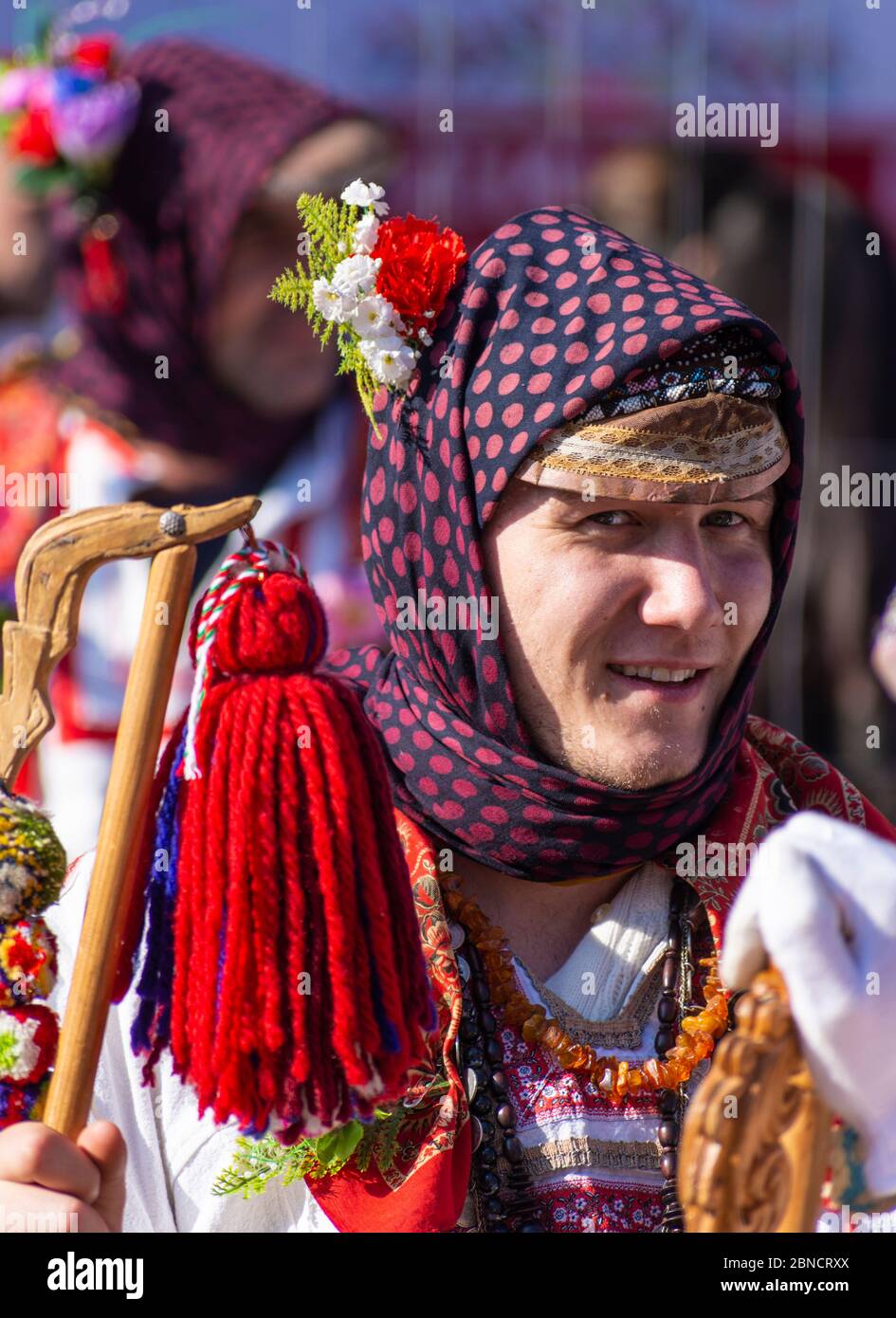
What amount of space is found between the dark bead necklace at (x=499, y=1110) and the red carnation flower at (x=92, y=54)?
10.5 feet

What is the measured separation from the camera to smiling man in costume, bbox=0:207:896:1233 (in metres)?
1.79

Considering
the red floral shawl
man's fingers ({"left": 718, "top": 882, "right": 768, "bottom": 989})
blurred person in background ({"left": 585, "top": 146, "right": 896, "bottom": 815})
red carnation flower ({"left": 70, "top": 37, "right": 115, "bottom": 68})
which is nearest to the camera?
man's fingers ({"left": 718, "top": 882, "right": 768, "bottom": 989})

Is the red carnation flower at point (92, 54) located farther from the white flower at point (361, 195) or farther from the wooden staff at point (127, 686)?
the wooden staff at point (127, 686)

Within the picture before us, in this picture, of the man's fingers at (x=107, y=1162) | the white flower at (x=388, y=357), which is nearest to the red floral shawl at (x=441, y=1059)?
the man's fingers at (x=107, y=1162)

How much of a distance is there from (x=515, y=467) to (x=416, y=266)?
0.30m

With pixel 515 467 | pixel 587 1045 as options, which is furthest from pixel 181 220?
pixel 587 1045

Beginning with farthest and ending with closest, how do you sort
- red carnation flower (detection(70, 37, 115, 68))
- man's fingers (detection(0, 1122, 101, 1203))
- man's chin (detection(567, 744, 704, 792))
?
red carnation flower (detection(70, 37, 115, 68))
man's chin (detection(567, 744, 704, 792))
man's fingers (detection(0, 1122, 101, 1203))

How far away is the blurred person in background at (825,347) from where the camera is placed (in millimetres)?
5062

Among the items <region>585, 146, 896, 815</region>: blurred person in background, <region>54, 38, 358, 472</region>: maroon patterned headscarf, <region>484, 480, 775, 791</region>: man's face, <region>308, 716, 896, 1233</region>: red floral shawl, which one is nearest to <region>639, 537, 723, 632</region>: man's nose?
<region>484, 480, 775, 791</region>: man's face

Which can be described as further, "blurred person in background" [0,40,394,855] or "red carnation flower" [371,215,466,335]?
"blurred person in background" [0,40,394,855]

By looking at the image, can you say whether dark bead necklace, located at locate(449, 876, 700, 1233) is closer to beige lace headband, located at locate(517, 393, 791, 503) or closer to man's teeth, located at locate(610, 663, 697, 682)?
man's teeth, located at locate(610, 663, 697, 682)

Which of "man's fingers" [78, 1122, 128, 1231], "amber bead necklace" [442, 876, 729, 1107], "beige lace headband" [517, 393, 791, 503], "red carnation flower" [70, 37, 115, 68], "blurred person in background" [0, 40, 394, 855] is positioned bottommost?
"man's fingers" [78, 1122, 128, 1231]

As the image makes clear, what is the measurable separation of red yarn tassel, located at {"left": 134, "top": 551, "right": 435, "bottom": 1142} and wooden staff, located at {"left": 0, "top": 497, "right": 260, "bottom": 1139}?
52 millimetres

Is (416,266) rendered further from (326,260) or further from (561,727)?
(561,727)
